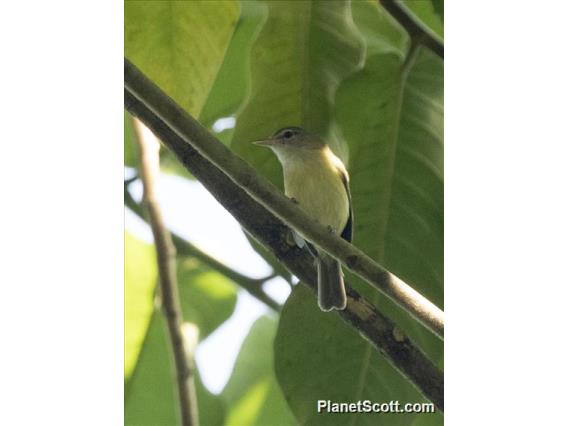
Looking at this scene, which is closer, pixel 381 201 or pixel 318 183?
pixel 381 201

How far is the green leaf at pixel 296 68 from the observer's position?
139cm

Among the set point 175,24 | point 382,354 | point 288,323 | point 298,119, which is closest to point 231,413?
point 288,323

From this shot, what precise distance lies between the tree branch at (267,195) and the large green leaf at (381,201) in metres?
0.16

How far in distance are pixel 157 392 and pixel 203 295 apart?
0.19 meters

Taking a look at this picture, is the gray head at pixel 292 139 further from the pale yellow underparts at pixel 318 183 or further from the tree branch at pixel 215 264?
the tree branch at pixel 215 264

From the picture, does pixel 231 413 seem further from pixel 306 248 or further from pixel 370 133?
pixel 370 133

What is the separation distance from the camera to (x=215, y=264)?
1.47m

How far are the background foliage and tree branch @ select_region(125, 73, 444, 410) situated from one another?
7 cm

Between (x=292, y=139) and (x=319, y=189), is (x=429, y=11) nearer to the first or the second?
(x=292, y=139)

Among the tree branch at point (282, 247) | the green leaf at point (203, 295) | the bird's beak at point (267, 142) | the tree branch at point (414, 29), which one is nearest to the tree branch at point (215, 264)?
the green leaf at point (203, 295)

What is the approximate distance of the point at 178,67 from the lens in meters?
1.34

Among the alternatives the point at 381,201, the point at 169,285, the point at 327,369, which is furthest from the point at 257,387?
Result: the point at 381,201

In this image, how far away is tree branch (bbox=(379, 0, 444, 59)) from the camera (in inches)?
54.2

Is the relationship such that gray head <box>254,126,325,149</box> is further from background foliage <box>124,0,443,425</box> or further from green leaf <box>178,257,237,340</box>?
green leaf <box>178,257,237,340</box>
